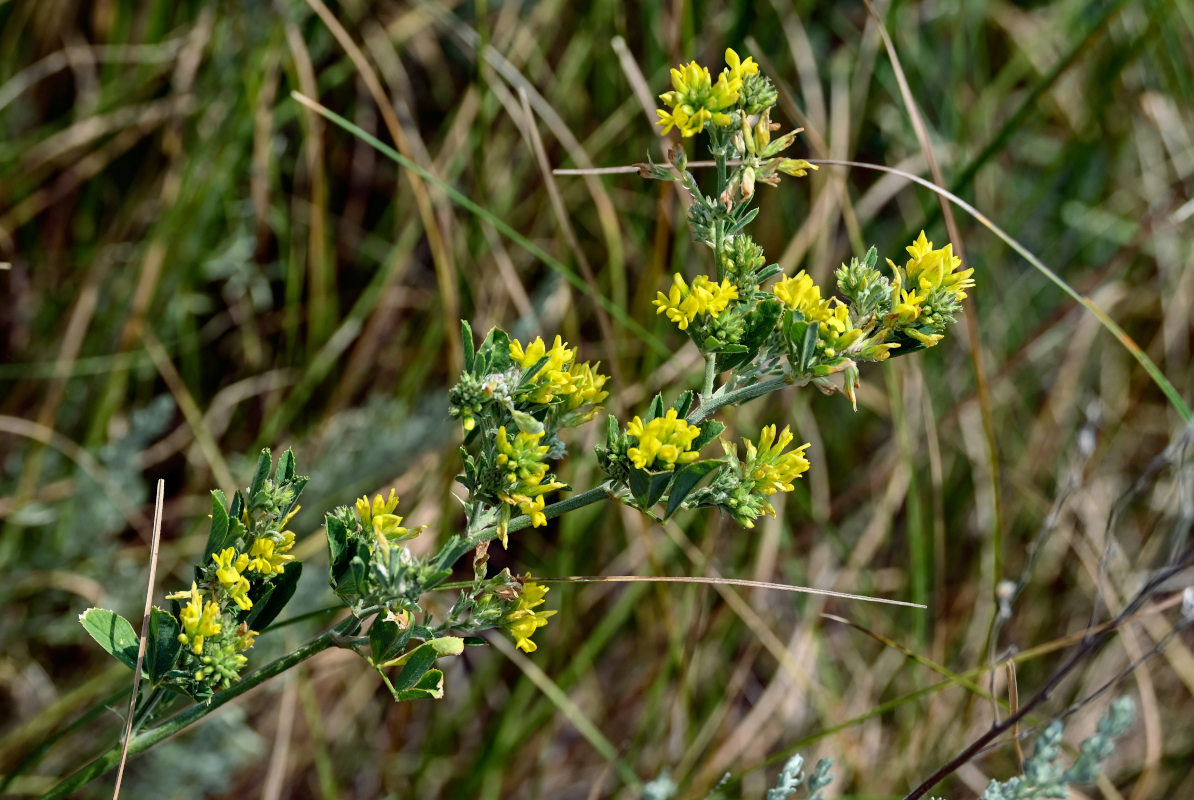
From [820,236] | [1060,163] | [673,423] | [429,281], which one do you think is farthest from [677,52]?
[673,423]

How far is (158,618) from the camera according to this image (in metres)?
0.95

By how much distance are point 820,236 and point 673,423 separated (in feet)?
4.87

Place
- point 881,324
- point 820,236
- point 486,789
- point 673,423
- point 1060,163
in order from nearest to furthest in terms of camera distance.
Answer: point 673,423, point 881,324, point 486,789, point 820,236, point 1060,163

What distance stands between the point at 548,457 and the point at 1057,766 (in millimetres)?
605

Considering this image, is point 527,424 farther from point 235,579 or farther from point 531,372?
point 235,579

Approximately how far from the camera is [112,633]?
1.01 metres

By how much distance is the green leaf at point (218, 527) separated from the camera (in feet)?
3.11

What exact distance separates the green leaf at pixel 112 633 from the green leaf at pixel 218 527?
0.12 metres

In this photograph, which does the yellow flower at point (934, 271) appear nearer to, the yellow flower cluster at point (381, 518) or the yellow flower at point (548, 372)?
the yellow flower at point (548, 372)

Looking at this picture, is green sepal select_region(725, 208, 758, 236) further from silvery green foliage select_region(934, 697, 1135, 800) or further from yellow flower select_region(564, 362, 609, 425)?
silvery green foliage select_region(934, 697, 1135, 800)

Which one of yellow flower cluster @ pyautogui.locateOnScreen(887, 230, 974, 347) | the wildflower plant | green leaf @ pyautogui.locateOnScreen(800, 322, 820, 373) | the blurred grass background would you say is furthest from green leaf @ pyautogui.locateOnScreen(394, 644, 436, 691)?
the blurred grass background

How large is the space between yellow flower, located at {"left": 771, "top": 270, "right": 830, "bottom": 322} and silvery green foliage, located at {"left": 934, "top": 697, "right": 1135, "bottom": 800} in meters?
0.48

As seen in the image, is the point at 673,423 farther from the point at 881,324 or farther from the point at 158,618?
the point at 158,618

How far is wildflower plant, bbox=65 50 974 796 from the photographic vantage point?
911mm
